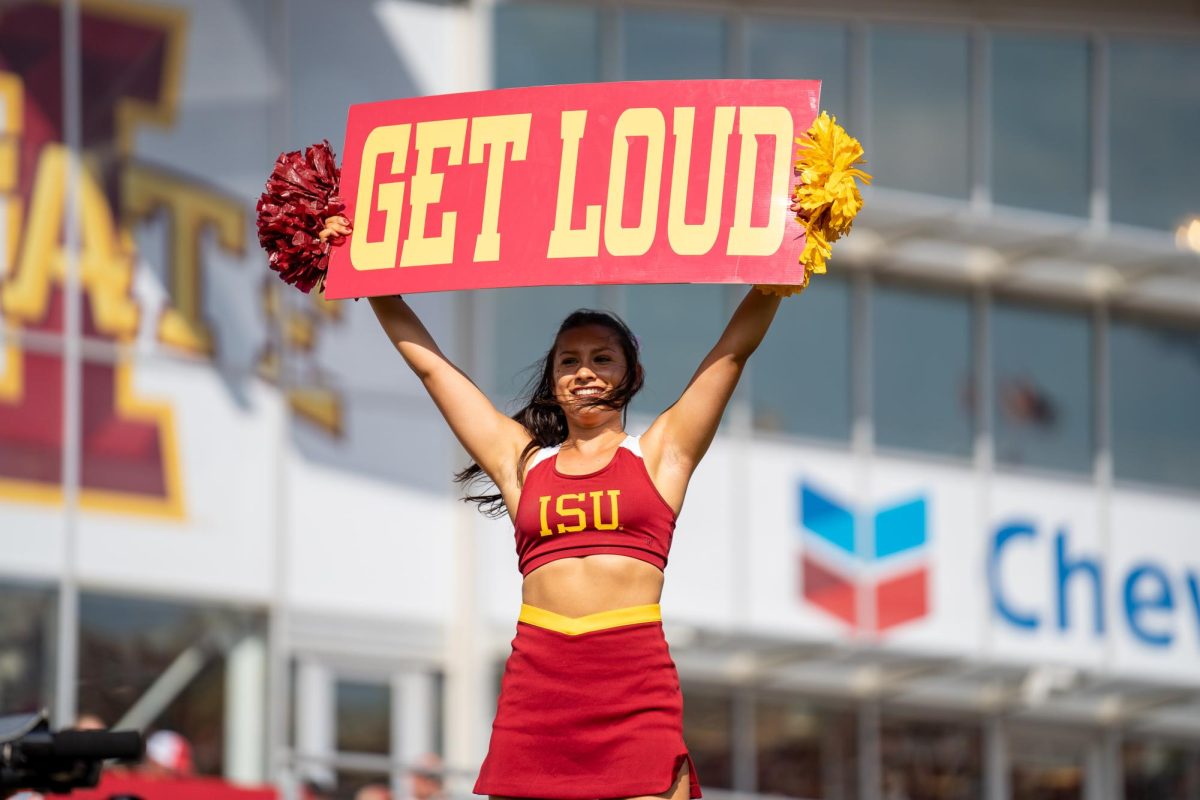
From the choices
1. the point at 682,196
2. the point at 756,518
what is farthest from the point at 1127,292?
the point at 682,196

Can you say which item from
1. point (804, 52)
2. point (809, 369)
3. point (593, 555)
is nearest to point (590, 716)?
point (593, 555)

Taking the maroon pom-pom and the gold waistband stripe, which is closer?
the gold waistband stripe

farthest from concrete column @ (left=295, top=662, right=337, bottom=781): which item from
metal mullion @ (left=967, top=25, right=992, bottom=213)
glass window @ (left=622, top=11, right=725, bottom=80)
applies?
metal mullion @ (left=967, top=25, right=992, bottom=213)

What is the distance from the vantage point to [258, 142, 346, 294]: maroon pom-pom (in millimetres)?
5332

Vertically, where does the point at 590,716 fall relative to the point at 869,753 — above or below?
below

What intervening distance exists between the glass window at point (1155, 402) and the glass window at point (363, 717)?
6133 mm

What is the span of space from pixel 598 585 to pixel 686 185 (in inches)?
38.0

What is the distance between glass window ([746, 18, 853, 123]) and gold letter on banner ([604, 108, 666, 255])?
11.9m

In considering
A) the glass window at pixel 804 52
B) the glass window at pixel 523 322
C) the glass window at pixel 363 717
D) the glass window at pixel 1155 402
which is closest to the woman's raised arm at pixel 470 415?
the glass window at pixel 363 717

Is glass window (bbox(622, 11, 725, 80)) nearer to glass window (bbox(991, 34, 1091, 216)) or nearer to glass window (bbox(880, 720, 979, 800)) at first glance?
glass window (bbox(991, 34, 1091, 216))

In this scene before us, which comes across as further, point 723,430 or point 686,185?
point 723,430

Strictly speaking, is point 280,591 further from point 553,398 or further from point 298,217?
point 553,398

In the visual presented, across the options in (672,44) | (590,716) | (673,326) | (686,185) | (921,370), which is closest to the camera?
(590,716)

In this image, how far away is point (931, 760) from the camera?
17.7 meters
